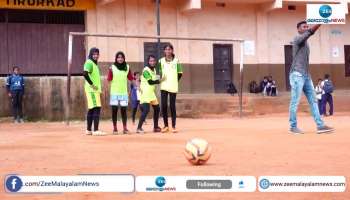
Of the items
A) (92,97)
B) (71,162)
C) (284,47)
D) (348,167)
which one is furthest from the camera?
(284,47)

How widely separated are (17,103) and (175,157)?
10564mm

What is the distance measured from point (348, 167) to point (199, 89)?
62.7 ft

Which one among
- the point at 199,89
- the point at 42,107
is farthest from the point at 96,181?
the point at 199,89

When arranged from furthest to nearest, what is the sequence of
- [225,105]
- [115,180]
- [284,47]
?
[284,47]
[225,105]
[115,180]

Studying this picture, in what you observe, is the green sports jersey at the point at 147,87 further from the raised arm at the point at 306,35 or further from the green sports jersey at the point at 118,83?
the raised arm at the point at 306,35

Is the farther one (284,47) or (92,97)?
(284,47)

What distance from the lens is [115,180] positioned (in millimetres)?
4945

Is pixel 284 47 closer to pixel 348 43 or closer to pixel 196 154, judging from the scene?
pixel 348 43

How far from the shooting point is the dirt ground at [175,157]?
514 cm

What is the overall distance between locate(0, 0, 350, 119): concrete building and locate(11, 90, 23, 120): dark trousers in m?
3.81

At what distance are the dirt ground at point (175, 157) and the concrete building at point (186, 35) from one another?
466 inches

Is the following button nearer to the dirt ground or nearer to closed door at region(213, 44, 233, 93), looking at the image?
the dirt ground

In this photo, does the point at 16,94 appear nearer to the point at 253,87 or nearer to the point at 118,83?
the point at 118,83

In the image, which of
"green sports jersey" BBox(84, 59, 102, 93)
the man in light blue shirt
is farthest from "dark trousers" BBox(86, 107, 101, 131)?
the man in light blue shirt
